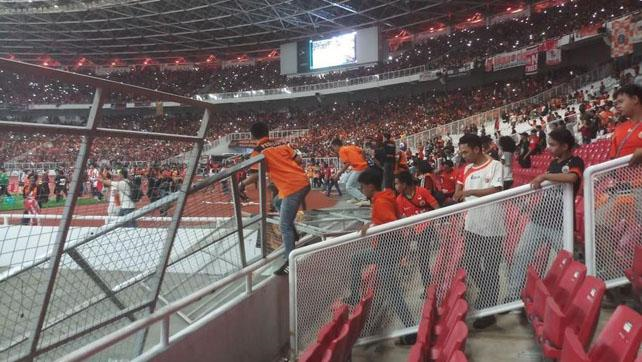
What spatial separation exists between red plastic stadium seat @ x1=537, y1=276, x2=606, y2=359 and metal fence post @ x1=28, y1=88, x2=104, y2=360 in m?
2.31

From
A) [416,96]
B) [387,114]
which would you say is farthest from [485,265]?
[416,96]

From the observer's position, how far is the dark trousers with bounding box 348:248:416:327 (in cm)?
383

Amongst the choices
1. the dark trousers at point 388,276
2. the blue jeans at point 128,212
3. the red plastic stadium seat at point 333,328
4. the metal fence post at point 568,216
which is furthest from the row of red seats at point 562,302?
the blue jeans at point 128,212

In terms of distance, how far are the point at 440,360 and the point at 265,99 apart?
120 feet

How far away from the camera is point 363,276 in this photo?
12.8 feet

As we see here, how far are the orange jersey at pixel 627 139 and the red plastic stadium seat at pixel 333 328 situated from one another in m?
2.30

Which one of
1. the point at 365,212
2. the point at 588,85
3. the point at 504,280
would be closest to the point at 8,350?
the point at 504,280

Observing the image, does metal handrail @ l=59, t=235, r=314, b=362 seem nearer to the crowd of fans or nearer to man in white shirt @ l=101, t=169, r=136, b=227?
man in white shirt @ l=101, t=169, r=136, b=227

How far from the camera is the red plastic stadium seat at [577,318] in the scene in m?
2.36

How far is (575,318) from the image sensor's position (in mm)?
2549

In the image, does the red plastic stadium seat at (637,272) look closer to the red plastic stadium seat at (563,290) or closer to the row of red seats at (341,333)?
the red plastic stadium seat at (563,290)

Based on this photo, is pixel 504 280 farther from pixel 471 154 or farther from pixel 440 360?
pixel 440 360

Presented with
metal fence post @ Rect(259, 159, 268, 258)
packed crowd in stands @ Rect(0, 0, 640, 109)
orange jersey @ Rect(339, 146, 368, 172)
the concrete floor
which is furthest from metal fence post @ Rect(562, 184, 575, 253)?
packed crowd in stands @ Rect(0, 0, 640, 109)

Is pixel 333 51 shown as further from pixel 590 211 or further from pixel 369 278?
pixel 590 211
